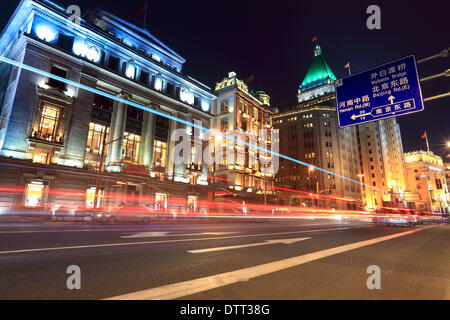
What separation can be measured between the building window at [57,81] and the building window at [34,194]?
1180 cm

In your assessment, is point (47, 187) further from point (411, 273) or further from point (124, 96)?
point (411, 273)

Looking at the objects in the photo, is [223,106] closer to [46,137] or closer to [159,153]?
[159,153]

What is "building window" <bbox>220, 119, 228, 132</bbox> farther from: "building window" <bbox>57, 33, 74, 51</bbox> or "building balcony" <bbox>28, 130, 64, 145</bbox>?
"building balcony" <bbox>28, 130, 64, 145</bbox>

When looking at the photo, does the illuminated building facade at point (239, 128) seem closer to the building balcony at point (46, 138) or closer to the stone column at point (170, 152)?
the stone column at point (170, 152)

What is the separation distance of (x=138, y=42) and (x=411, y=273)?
147 feet

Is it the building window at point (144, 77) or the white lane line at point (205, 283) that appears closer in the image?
the white lane line at point (205, 283)

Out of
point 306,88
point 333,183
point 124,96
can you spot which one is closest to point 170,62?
point 124,96

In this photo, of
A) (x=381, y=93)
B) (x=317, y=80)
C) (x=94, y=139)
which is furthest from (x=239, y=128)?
(x=317, y=80)

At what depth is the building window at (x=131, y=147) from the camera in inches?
1323

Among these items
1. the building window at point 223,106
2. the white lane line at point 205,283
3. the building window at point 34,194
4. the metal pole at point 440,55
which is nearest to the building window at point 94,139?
the building window at point 34,194

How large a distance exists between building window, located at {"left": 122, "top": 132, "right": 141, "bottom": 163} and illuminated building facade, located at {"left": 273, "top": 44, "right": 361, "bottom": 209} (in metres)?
53.4

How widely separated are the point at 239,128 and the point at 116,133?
Answer: 3038 centimetres
